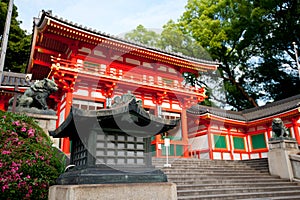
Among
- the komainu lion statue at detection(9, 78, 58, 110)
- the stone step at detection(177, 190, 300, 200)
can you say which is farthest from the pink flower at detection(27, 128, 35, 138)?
the stone step at detection(177, 190, 300, 200)

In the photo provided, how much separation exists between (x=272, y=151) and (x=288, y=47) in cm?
2081

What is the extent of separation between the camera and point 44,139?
586 cm

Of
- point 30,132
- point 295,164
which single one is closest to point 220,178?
point 295,164

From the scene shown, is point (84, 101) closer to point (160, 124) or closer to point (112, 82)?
point (112, 82)

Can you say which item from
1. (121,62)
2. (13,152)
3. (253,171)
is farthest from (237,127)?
(13,152)

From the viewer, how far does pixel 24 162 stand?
467 cm

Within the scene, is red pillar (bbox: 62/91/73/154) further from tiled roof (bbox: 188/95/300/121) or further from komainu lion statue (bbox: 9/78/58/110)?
tiled roof (bbox: 188/95/300/121)

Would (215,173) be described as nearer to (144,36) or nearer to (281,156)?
(281,156)

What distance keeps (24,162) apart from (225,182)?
20.5 ft

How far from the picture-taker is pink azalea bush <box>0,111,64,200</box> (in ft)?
14.3

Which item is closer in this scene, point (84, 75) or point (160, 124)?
point (160, 124)

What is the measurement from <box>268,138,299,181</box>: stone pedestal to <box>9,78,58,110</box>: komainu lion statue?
886 cm

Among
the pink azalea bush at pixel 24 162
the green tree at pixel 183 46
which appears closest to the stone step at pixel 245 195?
the pink azalea bush at pixel 24 162

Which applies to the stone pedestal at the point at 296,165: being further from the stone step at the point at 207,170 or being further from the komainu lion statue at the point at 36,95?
the komainu lion statue at the point at 36,95
